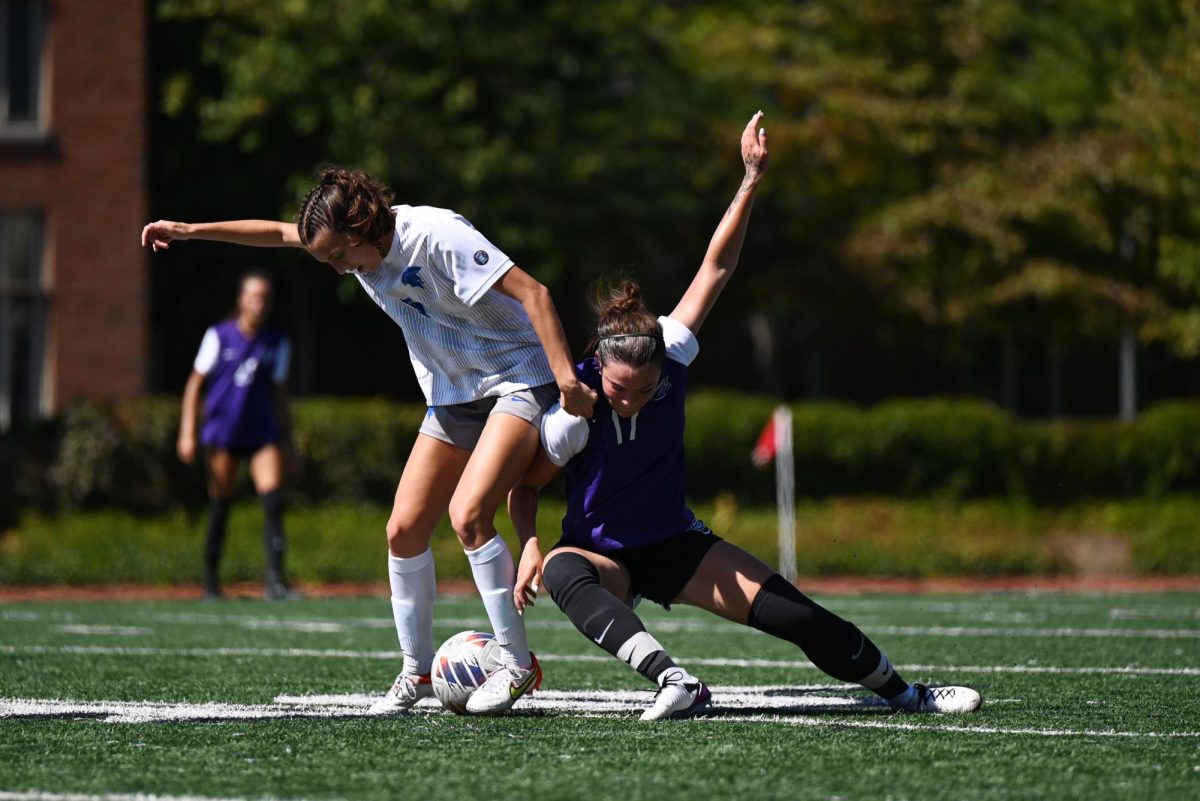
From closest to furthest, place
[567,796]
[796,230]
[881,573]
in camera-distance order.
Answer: [567,796], [881,573], [796,230]

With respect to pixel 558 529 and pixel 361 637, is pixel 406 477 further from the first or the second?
pixel 558 529

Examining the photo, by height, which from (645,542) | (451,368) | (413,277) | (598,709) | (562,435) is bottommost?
(598,709)

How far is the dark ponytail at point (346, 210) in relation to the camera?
580 cm

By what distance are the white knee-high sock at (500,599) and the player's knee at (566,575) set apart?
0.72ft

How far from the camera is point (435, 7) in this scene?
21.9 m

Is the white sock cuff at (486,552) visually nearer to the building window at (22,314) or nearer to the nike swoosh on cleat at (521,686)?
the nike swoosh on cleat at (521,686)

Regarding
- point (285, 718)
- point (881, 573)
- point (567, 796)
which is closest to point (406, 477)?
point (285, 718)

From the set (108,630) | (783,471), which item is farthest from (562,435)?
(783,471)

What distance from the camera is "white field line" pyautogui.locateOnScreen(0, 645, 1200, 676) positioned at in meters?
7.57

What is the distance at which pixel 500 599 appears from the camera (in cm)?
609

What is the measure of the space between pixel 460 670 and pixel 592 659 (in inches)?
93.2

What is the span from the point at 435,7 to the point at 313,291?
525 cm

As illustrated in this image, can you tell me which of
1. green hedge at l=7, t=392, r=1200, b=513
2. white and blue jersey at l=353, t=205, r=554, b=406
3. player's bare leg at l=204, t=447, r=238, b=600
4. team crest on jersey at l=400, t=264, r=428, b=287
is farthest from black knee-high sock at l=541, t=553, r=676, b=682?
green hedge at l=7, t=392, r=1200, b=513

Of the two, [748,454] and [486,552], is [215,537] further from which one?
[748,454]
